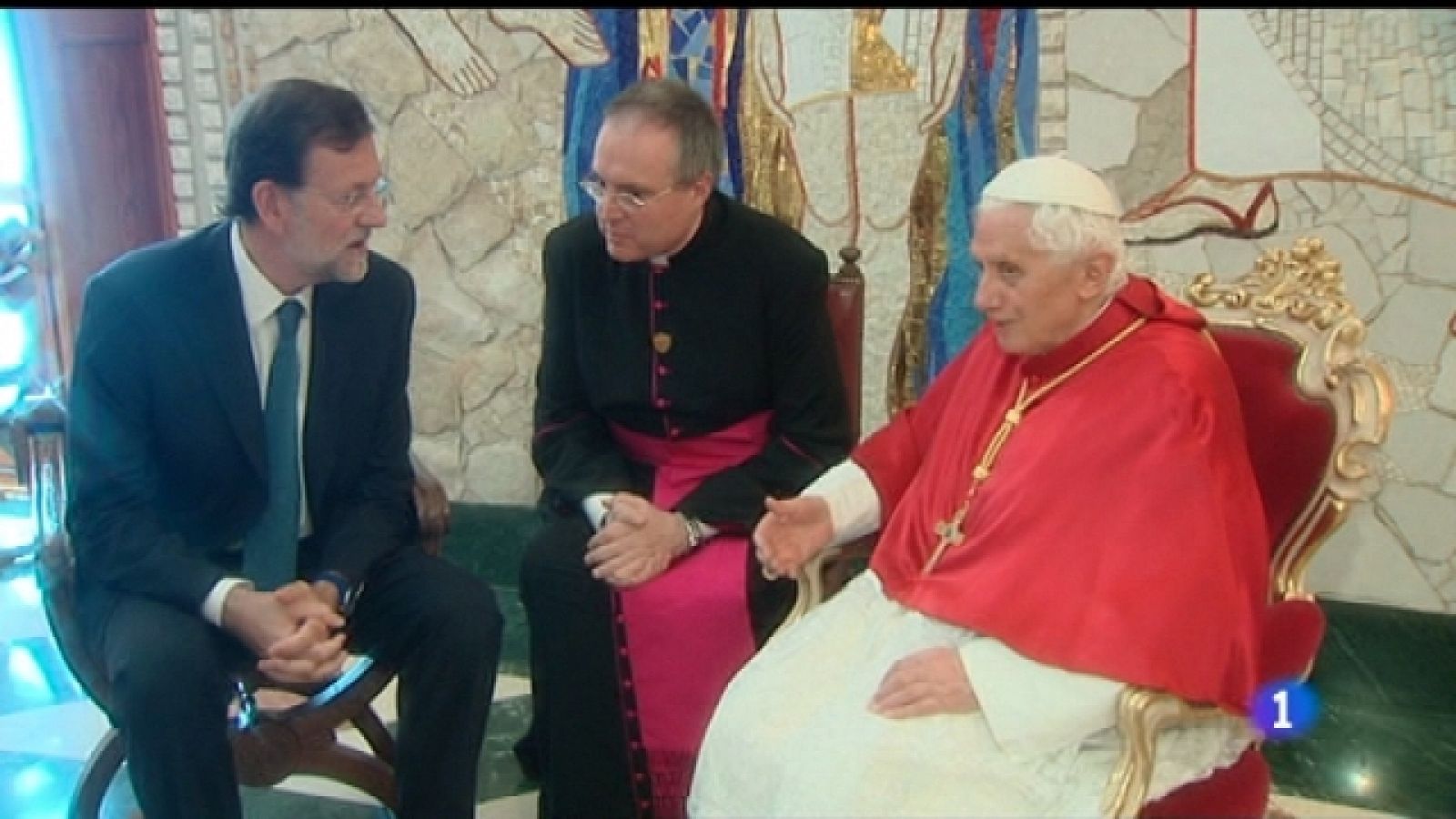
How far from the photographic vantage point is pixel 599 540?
2.80 m

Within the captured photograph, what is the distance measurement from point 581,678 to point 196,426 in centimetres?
85

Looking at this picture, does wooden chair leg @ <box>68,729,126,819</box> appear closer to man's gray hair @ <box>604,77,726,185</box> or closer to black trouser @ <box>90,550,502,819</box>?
black trouser @ <box>90,550,502,819</box>

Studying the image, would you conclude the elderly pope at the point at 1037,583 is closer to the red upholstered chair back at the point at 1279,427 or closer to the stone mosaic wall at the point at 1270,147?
the red upholstered chair back at the point at 1279,427

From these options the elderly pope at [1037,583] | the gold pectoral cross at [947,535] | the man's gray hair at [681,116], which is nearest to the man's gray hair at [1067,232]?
the elderly pope at [1037,583]

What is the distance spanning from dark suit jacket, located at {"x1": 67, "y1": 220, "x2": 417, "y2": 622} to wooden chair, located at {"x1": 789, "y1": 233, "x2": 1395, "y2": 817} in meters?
1.55

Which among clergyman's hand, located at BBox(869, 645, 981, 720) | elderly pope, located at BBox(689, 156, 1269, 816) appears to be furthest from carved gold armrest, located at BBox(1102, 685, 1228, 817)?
clergyman's hand, located at BBox(869, 645, 981, 720)

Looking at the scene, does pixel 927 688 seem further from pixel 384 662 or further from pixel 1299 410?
pixel 384 662

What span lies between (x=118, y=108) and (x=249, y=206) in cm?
218

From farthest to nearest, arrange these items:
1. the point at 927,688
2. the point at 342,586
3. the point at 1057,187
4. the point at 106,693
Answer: the point at 342,586
the point at 106,693
the point at 1057,187
the point at 927,688

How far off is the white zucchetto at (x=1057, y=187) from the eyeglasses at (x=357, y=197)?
1.09m

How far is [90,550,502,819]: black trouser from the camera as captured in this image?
2404 millimetres

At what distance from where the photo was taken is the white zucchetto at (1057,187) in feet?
7.40

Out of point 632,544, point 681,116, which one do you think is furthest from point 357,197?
point 632,544

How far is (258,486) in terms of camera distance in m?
2.69
